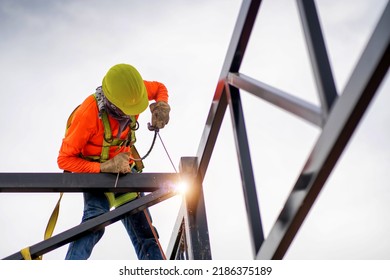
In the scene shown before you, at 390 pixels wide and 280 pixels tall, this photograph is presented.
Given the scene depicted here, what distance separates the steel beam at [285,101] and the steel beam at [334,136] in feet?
0.33

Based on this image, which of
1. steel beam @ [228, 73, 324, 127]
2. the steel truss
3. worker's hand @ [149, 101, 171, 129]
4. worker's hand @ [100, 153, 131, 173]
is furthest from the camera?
worker's hand @ [149, 101, 171, 129]

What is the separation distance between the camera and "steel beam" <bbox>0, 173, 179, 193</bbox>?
4.59m

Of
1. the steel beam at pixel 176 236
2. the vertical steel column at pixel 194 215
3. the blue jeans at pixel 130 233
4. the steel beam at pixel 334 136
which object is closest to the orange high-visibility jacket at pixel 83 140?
the blue jeans at pixel 130 233

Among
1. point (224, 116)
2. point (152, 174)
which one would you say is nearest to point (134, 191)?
point (152, 174)

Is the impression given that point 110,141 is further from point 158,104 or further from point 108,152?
point 158,104

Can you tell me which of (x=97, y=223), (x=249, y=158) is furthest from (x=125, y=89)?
(x=249, y=158)

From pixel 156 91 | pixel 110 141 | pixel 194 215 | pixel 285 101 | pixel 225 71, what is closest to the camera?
pixel 285 101

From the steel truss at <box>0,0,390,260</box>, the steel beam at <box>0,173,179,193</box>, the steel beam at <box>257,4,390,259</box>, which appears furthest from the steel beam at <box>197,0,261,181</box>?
the steel beam at <box>257,4,390,259</box>

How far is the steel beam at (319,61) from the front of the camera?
2406 mm

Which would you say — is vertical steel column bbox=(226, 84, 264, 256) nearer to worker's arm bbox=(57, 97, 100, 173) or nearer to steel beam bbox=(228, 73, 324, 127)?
steel beam bbox=(228, 73, 324, 127)

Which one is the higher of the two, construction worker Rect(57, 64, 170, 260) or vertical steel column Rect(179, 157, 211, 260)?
construction worker Rect(57, 64, 170, 260)

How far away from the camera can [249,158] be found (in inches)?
136

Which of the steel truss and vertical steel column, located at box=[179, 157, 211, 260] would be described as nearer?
the steel truss

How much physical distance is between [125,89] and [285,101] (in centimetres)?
234
